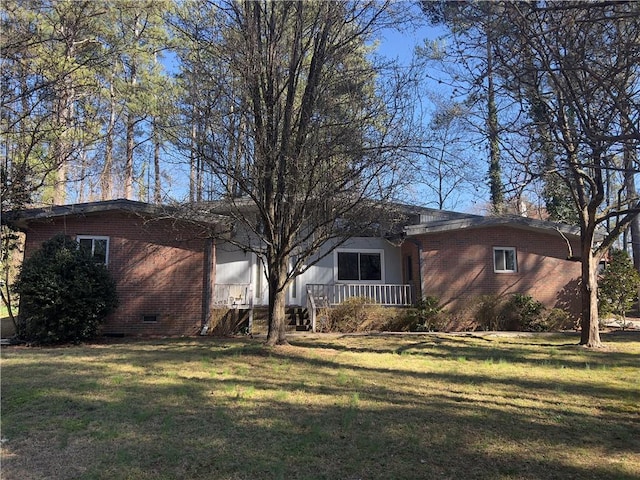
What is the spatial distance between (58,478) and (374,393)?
407cm

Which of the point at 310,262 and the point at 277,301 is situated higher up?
the point at 310,262

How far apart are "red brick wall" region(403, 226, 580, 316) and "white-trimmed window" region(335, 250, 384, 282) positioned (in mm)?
1186

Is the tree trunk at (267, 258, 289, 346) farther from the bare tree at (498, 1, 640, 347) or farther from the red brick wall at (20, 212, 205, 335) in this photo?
the bare tree at (498, 1, 640, 347)

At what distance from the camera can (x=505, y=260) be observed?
16.8 m

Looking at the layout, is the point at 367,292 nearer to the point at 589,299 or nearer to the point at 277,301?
the point at 277,301

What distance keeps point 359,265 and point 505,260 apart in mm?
5075

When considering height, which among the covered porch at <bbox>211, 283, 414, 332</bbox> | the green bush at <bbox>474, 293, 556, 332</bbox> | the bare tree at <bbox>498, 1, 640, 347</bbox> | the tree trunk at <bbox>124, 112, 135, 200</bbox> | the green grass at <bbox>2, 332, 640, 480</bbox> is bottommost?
the green grass at <bbox>2, 332, 640, 480</bbox>

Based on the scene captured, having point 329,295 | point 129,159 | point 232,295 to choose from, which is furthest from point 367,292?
point 129,159

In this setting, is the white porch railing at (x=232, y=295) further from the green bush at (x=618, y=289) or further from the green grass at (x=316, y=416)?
the green bush at (x=618, y=289)

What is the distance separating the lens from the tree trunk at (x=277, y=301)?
10.4 meters

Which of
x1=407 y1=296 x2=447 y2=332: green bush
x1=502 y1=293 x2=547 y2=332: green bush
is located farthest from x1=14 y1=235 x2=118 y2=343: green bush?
x1=502 y1=293 x2=547 y2=332: green bush

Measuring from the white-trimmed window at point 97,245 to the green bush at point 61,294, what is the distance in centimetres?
151

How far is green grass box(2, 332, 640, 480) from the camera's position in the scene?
429cm

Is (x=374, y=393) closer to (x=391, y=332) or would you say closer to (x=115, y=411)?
(x=115, y=411)
